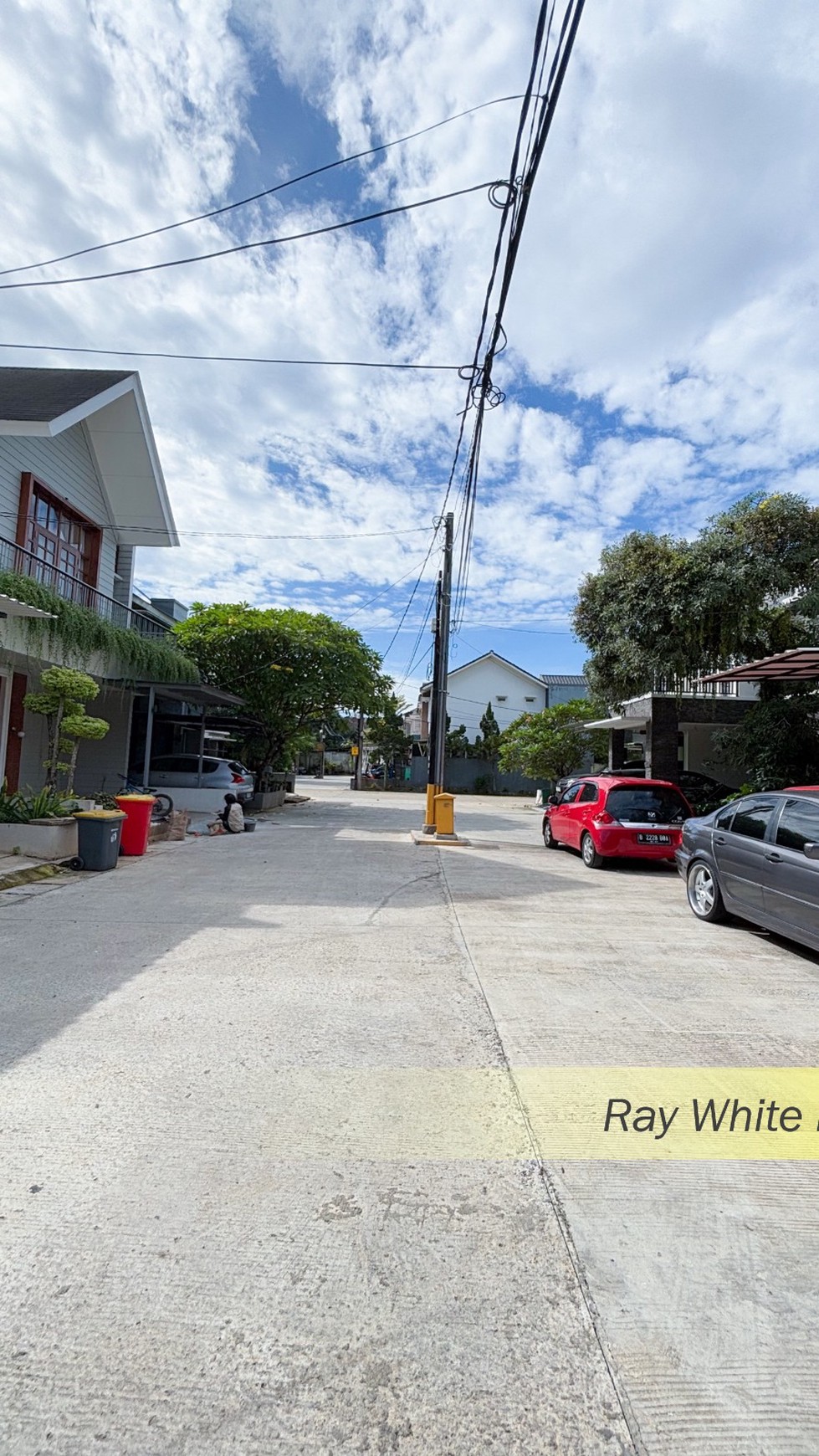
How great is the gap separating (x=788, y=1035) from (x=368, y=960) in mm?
2972

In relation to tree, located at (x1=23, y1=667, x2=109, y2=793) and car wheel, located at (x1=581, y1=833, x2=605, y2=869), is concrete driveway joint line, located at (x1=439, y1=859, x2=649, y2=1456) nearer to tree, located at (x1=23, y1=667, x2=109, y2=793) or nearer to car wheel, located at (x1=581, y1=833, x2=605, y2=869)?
car wheel, located at (x1=581, y1=833, x2=605, y2=869)

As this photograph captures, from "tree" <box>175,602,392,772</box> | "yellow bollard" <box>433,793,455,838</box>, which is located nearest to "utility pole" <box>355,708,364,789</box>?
"tree" <box>175,602,392,772</box>

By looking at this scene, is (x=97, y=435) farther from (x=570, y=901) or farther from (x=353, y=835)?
(x=570, y=901)

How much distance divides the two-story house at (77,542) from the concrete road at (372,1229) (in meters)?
8.17

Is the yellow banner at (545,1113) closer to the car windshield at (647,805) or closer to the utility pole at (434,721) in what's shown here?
the car windshield at (647,805)

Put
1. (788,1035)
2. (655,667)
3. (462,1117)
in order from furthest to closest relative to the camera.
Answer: (655,667), (788,1035), (462,1117)

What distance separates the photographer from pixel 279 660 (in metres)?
22.0

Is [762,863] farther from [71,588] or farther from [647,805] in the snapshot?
[71,588]

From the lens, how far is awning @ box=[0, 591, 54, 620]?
35.2 feet

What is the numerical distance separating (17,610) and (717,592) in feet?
42.9

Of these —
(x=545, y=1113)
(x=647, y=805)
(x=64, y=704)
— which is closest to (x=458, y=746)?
(x=647, y=805)

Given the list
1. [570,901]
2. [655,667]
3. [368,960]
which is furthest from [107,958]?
[655,667]

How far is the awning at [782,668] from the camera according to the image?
10.8 m

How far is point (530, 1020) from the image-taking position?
192 inches
